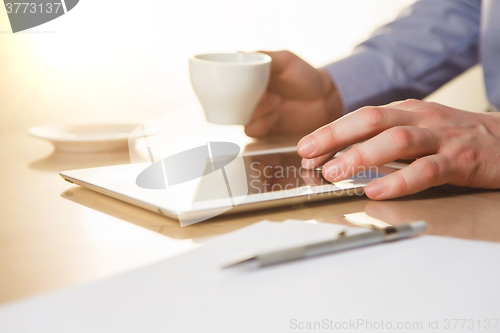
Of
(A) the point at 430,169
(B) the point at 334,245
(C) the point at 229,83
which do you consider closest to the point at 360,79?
(C) the point at 229,83

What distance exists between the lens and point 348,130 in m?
0.47

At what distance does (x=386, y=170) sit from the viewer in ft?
1.65

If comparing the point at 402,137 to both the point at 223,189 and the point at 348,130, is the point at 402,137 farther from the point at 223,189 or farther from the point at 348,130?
the point at 223,189

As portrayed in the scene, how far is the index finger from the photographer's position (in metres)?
0.47

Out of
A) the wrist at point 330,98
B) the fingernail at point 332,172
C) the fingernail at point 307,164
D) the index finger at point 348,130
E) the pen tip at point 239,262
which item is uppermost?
the index finger at point 348,130

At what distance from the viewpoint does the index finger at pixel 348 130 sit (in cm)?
47

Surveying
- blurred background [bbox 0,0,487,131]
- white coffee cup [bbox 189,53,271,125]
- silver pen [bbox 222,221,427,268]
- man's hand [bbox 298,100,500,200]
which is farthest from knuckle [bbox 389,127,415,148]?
blurred background [bbox 0,0,487,131]

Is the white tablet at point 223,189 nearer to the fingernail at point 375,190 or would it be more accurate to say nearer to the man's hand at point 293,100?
the fingernail at point 375,190

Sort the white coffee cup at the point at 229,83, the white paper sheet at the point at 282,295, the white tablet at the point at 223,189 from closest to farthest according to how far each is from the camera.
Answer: the white paper sheet at the point at 282,295 → the white tablet at the point at 223,189 → the white coffee cup at the point at 229,83

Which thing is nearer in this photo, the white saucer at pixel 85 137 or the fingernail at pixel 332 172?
the fingernail at pixel 332 172

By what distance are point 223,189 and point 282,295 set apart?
0.16m

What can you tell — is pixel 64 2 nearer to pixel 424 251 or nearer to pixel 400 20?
pixel 400 20

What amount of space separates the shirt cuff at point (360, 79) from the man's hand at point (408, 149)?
0.36 meters

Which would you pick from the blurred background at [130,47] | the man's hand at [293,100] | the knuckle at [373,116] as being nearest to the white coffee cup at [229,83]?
the man's hand at [293,100]
